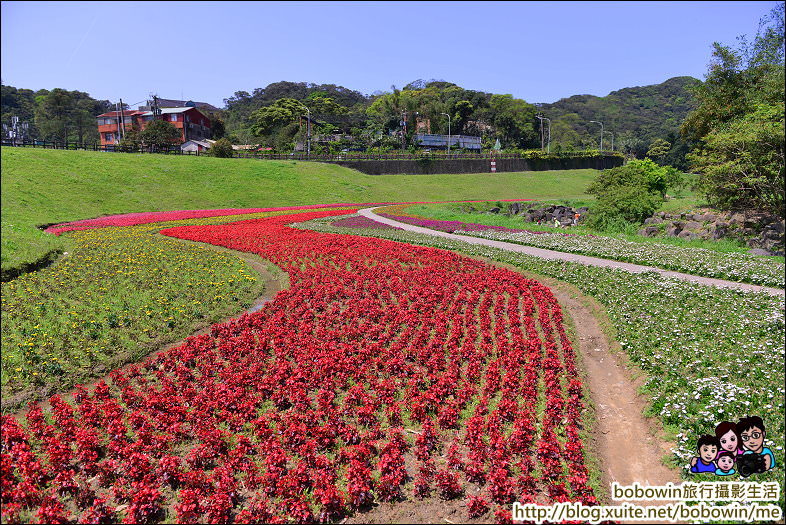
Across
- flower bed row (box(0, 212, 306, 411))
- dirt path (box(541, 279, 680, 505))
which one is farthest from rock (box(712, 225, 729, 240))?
flower bed row (box(0, 212, 306, 411))

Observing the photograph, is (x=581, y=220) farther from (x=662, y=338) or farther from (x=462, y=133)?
(x=462, y=133)

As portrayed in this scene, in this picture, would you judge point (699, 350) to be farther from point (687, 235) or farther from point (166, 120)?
point (166, 120)

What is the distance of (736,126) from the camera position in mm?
22859

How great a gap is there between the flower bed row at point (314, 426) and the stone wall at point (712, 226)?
8.77 meters

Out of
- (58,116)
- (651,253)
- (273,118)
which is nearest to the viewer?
(651,253)

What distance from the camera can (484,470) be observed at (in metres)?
5.85

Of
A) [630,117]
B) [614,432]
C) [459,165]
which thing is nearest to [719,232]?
[614,432]

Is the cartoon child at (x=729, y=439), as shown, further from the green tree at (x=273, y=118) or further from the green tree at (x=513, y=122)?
the green tree at (x=513, y=122)

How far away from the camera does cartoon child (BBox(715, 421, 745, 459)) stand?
14.2 feet

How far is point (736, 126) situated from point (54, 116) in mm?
97759

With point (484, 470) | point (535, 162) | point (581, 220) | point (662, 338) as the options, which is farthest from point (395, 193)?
point (484, 470)

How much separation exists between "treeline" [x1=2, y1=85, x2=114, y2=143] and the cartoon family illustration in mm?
90399

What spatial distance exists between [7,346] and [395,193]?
165 ft

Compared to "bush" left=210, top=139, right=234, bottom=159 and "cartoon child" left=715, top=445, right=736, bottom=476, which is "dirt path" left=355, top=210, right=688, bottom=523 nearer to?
"cartoon child" left=715, top=445, right=736, bottom=476
